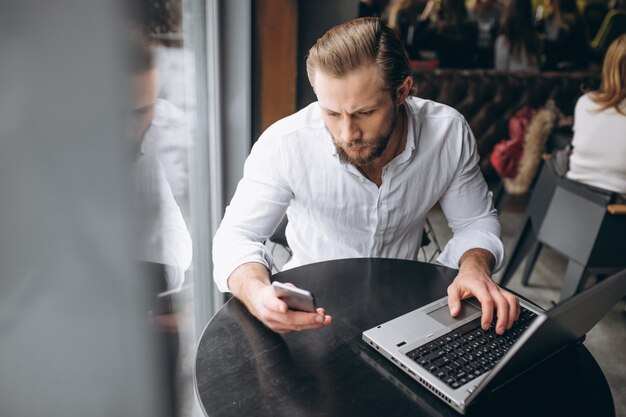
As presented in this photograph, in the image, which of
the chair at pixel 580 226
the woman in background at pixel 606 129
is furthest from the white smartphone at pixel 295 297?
the woman in background at pixel 606 129

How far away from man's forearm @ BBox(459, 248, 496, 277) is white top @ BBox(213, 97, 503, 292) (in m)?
0.03

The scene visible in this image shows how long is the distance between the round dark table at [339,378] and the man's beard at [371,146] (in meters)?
0.37

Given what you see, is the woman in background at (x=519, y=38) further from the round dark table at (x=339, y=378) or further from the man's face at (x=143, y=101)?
the man's face at (x=143, y=101)

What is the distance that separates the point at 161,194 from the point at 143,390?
1.06ft

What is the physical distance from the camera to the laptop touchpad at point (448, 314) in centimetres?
97

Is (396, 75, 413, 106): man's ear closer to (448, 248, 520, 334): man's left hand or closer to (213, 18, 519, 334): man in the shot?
(213, 18, 519, 334): man

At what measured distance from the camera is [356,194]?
52.5 inches

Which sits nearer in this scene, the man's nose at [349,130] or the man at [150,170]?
the man at [150,170]

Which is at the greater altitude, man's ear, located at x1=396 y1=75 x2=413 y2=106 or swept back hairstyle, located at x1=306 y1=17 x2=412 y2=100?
swept back hairstyle, located at x1=306 y1=17 x2=412 y2=100

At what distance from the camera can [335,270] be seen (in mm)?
1198

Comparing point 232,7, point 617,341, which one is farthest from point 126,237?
point 617,341

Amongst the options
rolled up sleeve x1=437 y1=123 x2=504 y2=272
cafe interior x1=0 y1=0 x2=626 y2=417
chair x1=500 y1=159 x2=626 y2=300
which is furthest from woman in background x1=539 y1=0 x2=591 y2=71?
rolled up sleeve x1=437 y1=123 x2=504 y2=272

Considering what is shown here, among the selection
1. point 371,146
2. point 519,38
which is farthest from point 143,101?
point 519,38

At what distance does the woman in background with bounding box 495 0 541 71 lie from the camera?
4.11 meters
